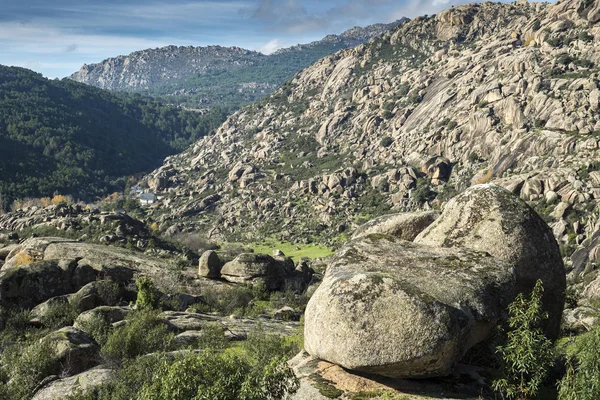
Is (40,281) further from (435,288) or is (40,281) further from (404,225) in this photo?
(435,288)

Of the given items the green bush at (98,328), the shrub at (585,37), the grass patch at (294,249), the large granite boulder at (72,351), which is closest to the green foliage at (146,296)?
the green bush at (98,328)

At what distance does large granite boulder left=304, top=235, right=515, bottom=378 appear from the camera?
1822cm

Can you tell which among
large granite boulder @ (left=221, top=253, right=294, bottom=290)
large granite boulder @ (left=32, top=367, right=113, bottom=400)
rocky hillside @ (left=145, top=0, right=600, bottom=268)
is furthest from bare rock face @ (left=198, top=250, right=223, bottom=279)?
rocky hillside @ (left=145, top=0, right=600, bottom=268)

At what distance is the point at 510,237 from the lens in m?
24.9

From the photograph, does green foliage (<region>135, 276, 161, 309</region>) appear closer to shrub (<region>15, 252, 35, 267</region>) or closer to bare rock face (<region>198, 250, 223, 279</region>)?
bare rock face (<region>198, 250, 223, 279</region>)

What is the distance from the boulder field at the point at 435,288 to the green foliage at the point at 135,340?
16.7 m

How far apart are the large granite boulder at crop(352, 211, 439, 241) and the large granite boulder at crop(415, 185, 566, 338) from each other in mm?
2883

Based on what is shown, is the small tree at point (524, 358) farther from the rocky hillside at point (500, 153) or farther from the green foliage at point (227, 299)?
the rocky hillside at point (500, 153)

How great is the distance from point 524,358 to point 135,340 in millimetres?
26128

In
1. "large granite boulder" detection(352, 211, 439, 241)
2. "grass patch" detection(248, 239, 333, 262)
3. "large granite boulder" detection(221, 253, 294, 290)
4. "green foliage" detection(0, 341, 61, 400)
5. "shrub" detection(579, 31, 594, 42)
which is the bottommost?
"grass patch" detection(248, 239, 333, 262)

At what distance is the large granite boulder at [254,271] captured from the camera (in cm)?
6739

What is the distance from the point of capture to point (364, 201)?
178 m

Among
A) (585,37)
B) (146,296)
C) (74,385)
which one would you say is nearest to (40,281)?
(146,296)

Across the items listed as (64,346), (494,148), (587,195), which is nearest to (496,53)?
(494,148)
